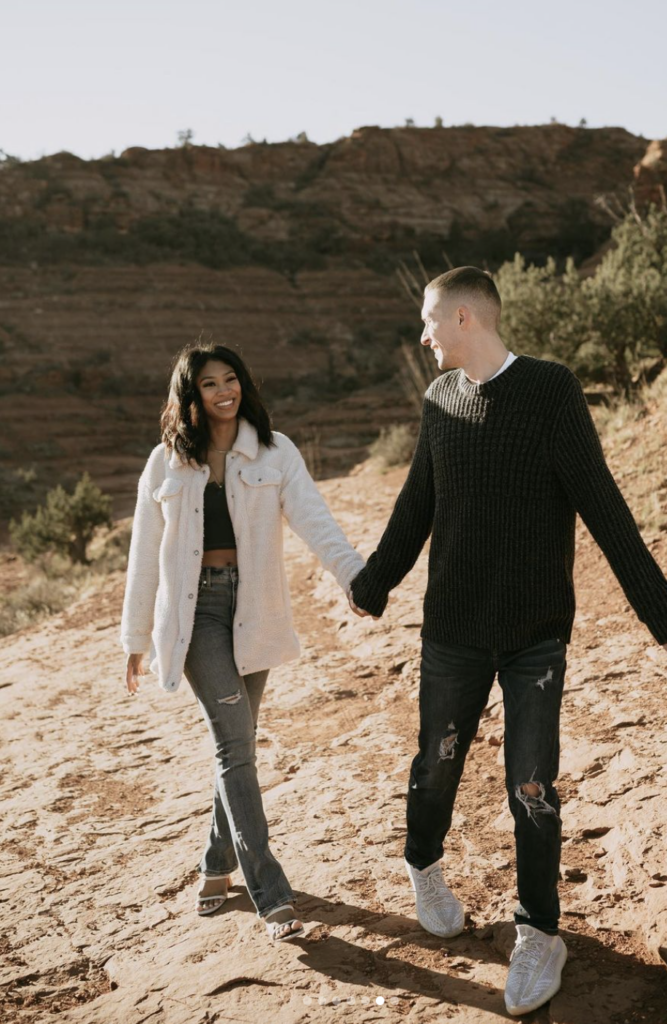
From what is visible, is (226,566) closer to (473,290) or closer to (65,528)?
(473,290)

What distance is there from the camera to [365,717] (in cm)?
532

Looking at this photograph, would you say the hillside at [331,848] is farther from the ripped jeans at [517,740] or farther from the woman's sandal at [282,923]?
the ripped jeans at [517,740]

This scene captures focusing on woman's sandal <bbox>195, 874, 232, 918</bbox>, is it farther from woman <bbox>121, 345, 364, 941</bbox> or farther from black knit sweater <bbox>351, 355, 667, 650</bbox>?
black knit sweater <bbox>351, 355, 667, 650</bbox>

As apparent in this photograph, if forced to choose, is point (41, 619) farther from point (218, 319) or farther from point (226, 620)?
point (218, 319)

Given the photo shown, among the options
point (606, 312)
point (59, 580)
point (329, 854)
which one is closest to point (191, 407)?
point (329, 854)

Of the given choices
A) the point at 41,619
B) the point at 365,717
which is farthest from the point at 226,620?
the point at 41,619

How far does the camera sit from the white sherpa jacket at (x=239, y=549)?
3148mm

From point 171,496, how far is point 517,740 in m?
1.33

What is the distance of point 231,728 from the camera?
3.06m

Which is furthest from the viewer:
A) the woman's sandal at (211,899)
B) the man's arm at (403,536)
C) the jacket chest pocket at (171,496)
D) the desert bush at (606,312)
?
the desert bush at (606,312)

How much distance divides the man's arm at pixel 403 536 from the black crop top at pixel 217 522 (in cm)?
44

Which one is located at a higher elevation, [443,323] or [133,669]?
[443,323]

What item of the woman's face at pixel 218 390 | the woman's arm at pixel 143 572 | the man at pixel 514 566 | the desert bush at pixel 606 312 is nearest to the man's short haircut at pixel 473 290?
the man at pixel 514 566

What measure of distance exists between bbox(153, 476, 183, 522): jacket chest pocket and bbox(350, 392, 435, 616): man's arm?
0.63m
